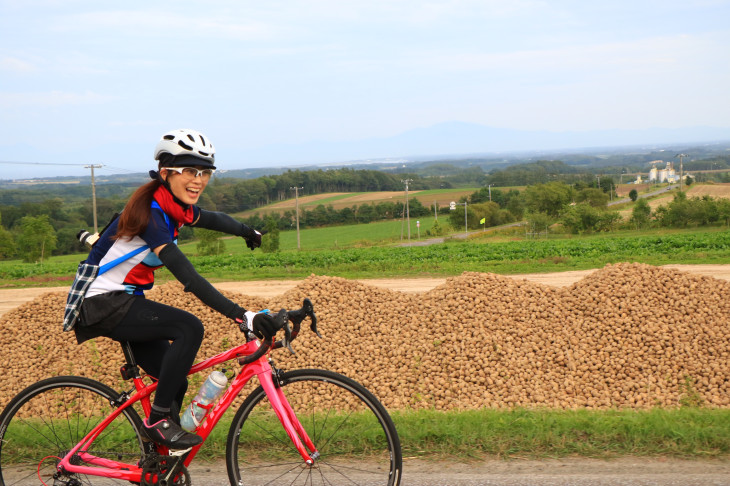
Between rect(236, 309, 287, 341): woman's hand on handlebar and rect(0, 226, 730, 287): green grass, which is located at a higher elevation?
rect(236, 309, 287, 341): woman's hand on handlebar

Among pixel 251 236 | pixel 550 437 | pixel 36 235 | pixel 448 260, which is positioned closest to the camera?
pixel 251 236

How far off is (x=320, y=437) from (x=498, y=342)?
5.01 meters

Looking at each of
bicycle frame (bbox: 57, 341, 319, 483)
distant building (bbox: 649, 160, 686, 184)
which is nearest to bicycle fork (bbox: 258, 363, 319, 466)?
bicycle frame (bbox: 57, 341, 319, 483)

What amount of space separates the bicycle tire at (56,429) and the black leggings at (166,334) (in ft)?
1.20

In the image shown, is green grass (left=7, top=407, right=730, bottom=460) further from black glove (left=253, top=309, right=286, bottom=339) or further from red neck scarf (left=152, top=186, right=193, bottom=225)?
red neck scarf (left=152, top=186, right=193, bottom=225)

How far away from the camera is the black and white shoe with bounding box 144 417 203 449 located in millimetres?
3299

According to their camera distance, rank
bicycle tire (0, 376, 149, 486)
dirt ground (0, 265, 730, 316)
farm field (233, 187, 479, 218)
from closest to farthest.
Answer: bicycle tire (0, 376, 149, 486), dirt ground (0, 265, 730, 316), farm field (233, 187, 479, 218)

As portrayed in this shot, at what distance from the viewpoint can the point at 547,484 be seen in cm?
377

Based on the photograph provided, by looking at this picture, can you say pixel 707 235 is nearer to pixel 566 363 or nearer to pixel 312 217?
pixel 566 363

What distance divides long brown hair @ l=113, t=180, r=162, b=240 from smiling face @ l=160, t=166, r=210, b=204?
145 mm

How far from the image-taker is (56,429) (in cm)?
398

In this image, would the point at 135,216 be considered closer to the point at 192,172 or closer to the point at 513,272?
the point at 192,172

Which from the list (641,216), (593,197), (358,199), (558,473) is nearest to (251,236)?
(558,473)

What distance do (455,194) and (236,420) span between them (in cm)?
10975
